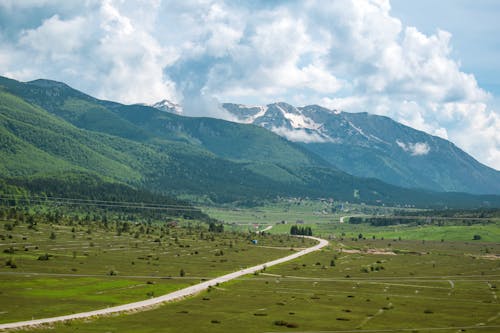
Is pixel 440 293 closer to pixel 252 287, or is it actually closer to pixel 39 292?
pixel 252 287

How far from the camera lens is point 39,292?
141250 millimetres

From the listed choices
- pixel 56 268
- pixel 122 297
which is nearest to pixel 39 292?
pixel 122 297

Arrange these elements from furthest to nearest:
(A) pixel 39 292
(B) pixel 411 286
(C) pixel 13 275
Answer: (B) pixel 411 286
(C) pixel 13 275
(A) pixel 39 292

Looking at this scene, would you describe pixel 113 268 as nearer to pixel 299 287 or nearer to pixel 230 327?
pixel 299 287

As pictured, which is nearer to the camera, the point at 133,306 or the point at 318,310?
the point at 133,306

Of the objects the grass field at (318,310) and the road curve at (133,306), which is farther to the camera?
the grass field at (318,310)

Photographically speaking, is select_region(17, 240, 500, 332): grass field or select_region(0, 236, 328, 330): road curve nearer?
select_region(0, 236, 328, 330): road curve

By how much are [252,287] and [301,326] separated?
5401cm

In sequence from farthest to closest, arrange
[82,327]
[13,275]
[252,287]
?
[252,287], [13,275], [82,327]

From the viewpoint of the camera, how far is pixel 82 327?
4333 inches

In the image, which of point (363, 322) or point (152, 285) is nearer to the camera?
point (363, 322)

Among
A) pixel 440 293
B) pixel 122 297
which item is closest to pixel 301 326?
pixel 122 297

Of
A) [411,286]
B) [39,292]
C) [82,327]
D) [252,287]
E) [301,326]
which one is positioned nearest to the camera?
[82,327]

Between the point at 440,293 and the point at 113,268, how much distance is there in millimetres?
87925
